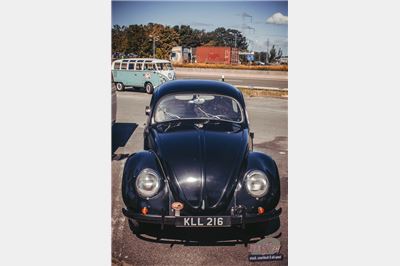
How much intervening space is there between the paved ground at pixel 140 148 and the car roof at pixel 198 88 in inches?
8.8

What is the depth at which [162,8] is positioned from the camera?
6.01 meters

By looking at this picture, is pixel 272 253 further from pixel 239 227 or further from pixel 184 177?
pixel 184 177

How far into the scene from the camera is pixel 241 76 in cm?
654

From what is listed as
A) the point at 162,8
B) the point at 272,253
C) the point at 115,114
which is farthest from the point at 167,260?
the point at 162,8

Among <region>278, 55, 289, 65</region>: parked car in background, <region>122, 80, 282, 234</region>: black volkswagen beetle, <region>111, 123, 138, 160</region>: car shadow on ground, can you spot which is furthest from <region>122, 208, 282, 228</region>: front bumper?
<region>278, 55, 289, 65</region>: parked car in background

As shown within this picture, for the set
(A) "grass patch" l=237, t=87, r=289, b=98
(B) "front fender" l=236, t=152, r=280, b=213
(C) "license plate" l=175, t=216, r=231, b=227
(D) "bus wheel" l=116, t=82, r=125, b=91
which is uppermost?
(D) "bus wheel" l=116, t=82, r=125, b=91

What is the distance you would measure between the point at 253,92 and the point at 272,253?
1.99m

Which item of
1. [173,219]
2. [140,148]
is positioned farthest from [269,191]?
[140,148]

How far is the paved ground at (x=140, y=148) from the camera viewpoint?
223 inches

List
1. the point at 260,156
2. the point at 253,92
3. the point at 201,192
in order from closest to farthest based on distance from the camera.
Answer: the point at 201,192 < the point at 260,156 < the point at 253,92

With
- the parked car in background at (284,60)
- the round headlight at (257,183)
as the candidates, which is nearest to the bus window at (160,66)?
the parked car in background at (284,60)

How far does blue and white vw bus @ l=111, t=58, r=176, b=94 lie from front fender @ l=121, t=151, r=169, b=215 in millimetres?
939

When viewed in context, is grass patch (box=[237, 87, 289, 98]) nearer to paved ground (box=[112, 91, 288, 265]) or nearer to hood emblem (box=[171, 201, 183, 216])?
paved ground (box=[112, 91, 288, 265])

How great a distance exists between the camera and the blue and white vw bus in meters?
6.18
